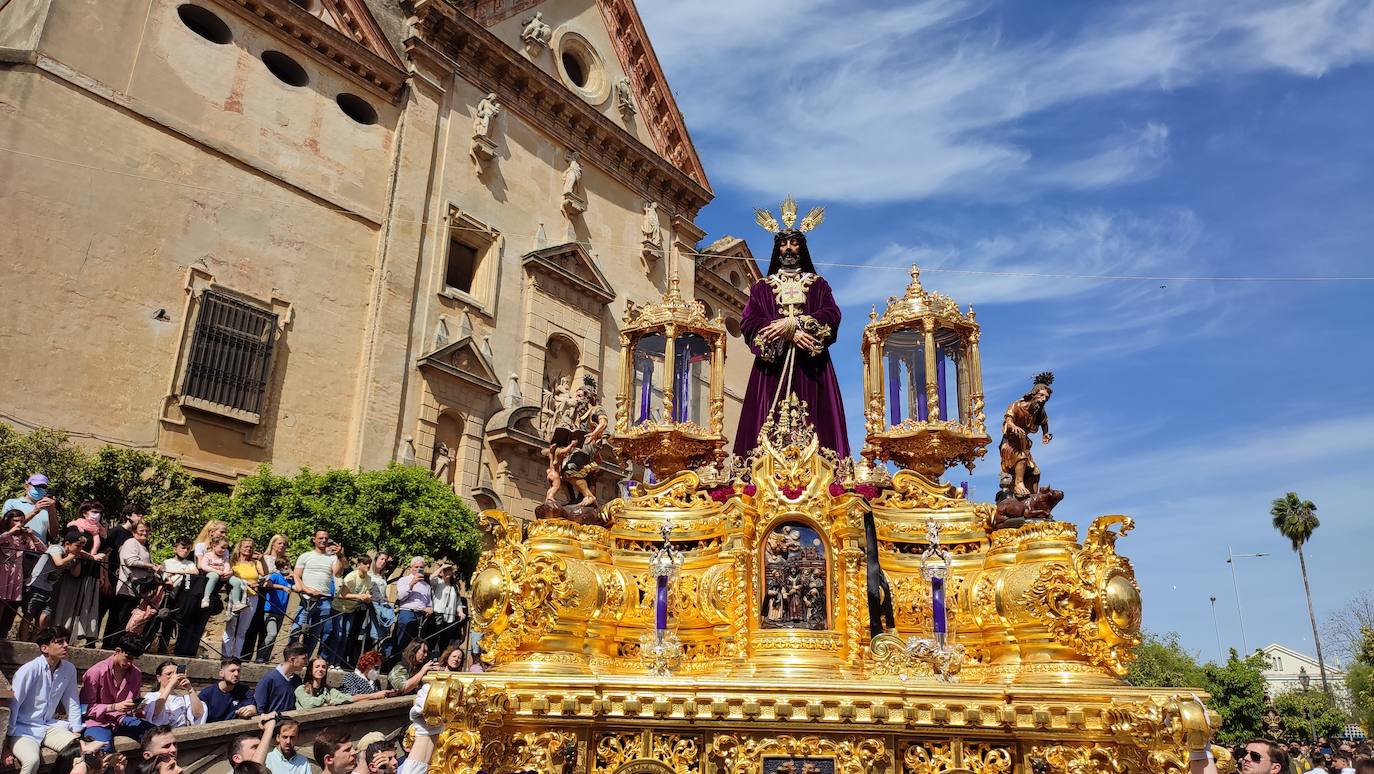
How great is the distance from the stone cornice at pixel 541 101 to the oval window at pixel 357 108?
218cm

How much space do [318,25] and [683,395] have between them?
19.1 meters

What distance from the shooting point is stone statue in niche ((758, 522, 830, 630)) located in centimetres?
700

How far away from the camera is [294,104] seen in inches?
907

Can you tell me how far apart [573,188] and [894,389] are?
22612 mm

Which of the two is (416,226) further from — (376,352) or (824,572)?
(824,572)

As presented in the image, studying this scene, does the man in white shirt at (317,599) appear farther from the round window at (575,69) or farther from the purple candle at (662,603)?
the round window at (575,69)

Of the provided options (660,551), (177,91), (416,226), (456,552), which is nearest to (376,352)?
(416,226)

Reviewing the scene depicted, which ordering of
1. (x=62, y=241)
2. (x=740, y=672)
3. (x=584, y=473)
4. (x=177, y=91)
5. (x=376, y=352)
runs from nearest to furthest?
(x=740, y=672)
(x=584, y=473)
(x=62, y=241)
(x=177, y=91)
(x=376, y=352)

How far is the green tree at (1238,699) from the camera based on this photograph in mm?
30969

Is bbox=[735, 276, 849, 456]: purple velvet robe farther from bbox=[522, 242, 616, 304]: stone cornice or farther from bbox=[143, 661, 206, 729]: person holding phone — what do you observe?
bbox=[522, 242, 616, 304]: stone cornice

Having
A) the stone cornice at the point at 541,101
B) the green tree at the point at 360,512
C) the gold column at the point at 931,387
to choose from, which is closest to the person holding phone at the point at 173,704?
the gold column at the point at 931,387

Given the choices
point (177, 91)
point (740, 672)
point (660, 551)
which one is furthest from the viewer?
point (177, 91)

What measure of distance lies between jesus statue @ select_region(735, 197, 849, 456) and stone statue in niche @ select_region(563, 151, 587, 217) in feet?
69.3

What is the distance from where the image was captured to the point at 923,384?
8992 millimetres
